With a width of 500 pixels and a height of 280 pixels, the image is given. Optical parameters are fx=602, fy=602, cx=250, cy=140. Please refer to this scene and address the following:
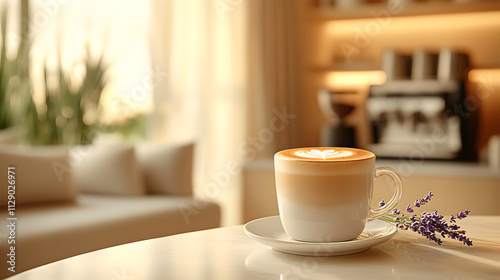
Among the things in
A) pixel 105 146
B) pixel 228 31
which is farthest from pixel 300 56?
pixel 105 146

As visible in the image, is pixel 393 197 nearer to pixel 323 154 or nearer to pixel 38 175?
pixel 323 154

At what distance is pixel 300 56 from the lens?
326 centimetres

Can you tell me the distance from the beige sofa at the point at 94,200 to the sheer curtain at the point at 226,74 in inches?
19.6

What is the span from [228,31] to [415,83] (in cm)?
101

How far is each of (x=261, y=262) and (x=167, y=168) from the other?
192 cm

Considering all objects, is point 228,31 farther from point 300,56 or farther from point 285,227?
point 285,227

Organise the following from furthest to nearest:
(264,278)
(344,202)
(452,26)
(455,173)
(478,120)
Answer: (452,26) → (478,120) → (455,173) → (344,202) → (264,278)

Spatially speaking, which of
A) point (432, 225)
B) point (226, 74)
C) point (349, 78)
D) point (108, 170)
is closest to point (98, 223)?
point (108, 170)

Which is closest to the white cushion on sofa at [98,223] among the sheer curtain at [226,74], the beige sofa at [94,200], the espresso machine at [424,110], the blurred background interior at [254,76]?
the beige sofa at [94,200]

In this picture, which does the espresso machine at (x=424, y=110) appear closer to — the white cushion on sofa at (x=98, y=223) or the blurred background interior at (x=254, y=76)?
the blurred background interior at (x=254, y=76)

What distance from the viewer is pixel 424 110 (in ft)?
9.25

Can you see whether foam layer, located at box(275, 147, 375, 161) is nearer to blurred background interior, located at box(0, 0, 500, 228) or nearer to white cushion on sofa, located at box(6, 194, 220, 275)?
white cushion on sofa, located at box(6, 194, 220, 275)

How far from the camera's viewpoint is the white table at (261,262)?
0.72 meters

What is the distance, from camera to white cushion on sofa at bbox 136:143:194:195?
2660 mm
